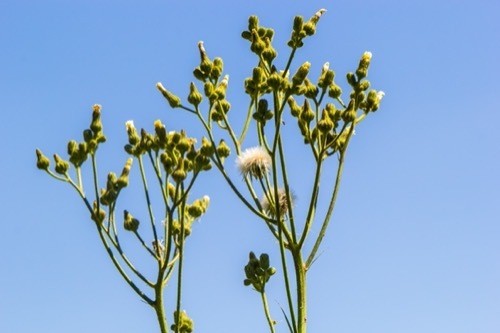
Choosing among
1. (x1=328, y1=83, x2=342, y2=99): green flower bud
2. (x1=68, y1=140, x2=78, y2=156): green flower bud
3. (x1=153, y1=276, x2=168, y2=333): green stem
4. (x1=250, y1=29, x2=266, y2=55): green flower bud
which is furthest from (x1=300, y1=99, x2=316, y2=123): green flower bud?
(x1=68, y1=140, x2=78, y2=156): green flower bud

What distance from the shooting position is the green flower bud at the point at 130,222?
3221 millimetres

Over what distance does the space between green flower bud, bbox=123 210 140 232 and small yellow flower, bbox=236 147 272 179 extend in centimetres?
53

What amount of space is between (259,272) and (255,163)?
1.62ft

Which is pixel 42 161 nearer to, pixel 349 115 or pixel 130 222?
pixel 130 222

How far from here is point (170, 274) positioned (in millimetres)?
3055

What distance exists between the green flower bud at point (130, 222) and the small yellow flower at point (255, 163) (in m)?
0.53

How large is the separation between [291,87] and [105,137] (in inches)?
37.3

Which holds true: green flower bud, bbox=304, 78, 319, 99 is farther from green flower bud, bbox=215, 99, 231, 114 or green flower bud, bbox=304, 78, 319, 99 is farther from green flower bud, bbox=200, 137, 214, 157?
green flower bud, bbox=200, 137, 214, 157

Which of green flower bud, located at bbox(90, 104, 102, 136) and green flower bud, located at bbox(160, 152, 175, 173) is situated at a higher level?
green flower bud, located at bbox(90, 104, 102, 136)

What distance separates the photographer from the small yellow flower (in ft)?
10.2

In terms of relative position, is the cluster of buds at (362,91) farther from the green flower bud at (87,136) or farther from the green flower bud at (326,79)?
the green flower bud at (87,136)

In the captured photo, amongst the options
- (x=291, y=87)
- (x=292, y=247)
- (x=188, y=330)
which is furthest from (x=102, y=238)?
(x=291, y=87)

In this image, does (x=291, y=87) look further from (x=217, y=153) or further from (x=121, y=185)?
(x=121, y=185)

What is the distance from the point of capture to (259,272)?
3.20 meters
